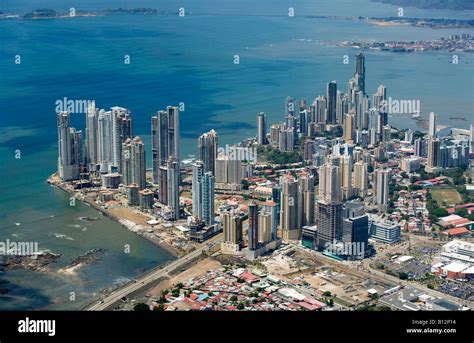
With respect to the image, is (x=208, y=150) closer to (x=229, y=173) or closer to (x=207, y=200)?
(x=229, y=173)

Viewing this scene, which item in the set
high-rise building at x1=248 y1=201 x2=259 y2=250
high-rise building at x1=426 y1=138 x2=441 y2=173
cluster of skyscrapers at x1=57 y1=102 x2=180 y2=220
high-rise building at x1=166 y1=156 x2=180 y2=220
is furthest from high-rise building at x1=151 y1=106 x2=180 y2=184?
high-rise building at x1=426 y1=138 x2=441 y2=173

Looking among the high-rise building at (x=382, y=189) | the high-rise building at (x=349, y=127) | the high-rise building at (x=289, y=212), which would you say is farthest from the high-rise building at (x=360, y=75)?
the high-rise building at (x=289, y=212)

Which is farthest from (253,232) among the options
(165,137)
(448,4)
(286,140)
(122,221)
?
(448,4)

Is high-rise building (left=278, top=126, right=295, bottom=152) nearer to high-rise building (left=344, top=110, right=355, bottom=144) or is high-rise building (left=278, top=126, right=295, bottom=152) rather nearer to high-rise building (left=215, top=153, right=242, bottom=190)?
high-rise building (left=344, top=110, right=355, bottom=144)

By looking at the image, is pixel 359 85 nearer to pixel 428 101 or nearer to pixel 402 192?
pixel 428 101
